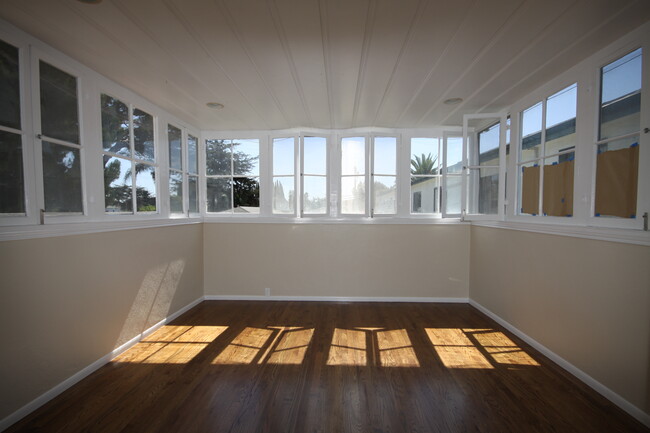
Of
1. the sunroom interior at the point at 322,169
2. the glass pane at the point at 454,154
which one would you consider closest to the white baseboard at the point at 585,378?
the sunroom interior at the point at 322,169

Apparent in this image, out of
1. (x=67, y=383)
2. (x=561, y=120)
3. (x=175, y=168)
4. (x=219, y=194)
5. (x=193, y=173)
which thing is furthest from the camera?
(x=219, y=194)

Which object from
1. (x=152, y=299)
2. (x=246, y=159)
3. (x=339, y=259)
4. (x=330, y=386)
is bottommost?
(x=330, y=386)

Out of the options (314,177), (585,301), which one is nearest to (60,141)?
(314,177)

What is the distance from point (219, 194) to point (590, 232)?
4.01m

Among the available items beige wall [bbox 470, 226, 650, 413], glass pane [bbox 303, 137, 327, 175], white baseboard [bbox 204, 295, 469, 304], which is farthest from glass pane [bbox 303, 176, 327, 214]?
beige wall [bbox 470, 226, 650, 413]

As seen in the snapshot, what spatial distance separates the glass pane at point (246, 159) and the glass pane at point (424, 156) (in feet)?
7.32

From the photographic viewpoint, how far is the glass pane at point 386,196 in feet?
12.6

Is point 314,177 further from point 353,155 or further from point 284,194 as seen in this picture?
point 353,155

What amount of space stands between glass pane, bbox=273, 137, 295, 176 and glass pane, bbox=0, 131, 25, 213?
99.1 inches

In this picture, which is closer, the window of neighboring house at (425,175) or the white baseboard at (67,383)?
the white baseboard at (67,383)

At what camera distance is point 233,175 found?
391 centimetres

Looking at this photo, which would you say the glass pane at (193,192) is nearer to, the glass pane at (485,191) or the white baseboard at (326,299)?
the white baseboard at (326,299)

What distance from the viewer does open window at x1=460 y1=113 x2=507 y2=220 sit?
10.2 ft

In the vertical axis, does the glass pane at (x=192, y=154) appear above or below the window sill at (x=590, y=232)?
above
